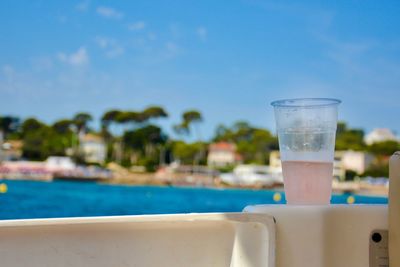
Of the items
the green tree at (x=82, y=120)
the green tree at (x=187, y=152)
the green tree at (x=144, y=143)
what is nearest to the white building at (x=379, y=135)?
the green tree at (x=187, y=152)

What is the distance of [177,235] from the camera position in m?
1.00

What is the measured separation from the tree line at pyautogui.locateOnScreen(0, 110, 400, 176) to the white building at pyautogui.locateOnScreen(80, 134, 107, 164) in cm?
60

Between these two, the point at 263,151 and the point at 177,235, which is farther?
the point at 263,151

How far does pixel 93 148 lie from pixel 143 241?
62.1 m

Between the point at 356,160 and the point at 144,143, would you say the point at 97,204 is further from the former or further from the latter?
the point at 144,143

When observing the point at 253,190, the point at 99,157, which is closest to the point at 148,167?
the point at 99,157

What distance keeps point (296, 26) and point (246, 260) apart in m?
63.1

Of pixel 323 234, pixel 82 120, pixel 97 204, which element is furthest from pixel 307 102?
pixel 82 120

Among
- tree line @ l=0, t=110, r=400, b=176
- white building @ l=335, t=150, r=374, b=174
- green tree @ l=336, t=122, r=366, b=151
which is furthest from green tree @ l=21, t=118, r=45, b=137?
white building @ l=335, t=150, r=374, b=174

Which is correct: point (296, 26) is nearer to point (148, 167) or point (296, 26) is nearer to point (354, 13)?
point (354, 13)

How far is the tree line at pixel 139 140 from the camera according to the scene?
2279 inches

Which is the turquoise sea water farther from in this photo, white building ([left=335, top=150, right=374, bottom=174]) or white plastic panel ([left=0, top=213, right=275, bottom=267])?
white building ([left=335, top=150, right=374, bottom=174])

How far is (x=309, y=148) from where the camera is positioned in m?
1.07

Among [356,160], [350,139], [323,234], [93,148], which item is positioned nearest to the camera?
[323,234]
